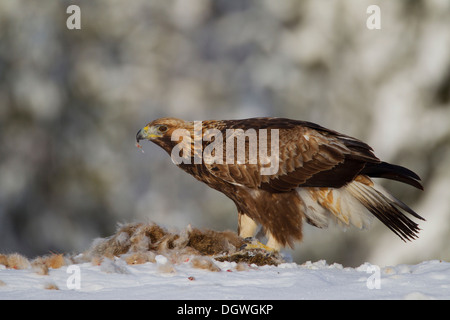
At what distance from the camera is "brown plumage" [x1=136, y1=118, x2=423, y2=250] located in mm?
5051

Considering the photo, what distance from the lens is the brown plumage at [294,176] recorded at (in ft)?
16.6

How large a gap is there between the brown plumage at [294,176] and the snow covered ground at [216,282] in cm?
79

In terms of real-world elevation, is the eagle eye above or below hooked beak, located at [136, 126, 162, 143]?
above

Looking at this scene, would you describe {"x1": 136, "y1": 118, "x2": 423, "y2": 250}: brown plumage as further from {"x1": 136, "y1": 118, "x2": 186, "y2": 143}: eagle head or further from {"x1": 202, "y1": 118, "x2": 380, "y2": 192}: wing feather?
{"x1": 136, "y1": 118, "x2": 186, "y2": 143}: eagle head

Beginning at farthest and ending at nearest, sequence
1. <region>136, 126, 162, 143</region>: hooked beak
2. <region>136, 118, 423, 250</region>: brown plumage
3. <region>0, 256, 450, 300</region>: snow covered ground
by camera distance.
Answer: <region>136, 126, 162, 143</region>: hooked beak → <region>136, 118, 423, 250</region>: brown plumage → <region>0, 256, 450, 300</region>: snow covered ground

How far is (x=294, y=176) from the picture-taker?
513 cm

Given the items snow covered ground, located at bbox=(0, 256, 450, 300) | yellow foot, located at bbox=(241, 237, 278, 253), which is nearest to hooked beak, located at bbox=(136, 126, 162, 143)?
yellow foot, located at bbox=(241, 237, 278, 253)

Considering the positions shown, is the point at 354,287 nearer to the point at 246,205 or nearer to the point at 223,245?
the point at 223,245

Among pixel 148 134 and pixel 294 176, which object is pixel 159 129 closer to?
pixel 148 134

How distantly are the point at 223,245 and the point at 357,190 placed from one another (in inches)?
56.2

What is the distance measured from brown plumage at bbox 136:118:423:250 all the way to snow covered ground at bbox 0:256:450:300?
79 centimetres

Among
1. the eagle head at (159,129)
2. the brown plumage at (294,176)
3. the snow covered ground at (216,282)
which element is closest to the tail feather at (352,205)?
the brown plumage at (294,176)

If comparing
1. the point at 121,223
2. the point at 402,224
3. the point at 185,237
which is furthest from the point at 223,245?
the point at 402,224

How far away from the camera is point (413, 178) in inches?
203
